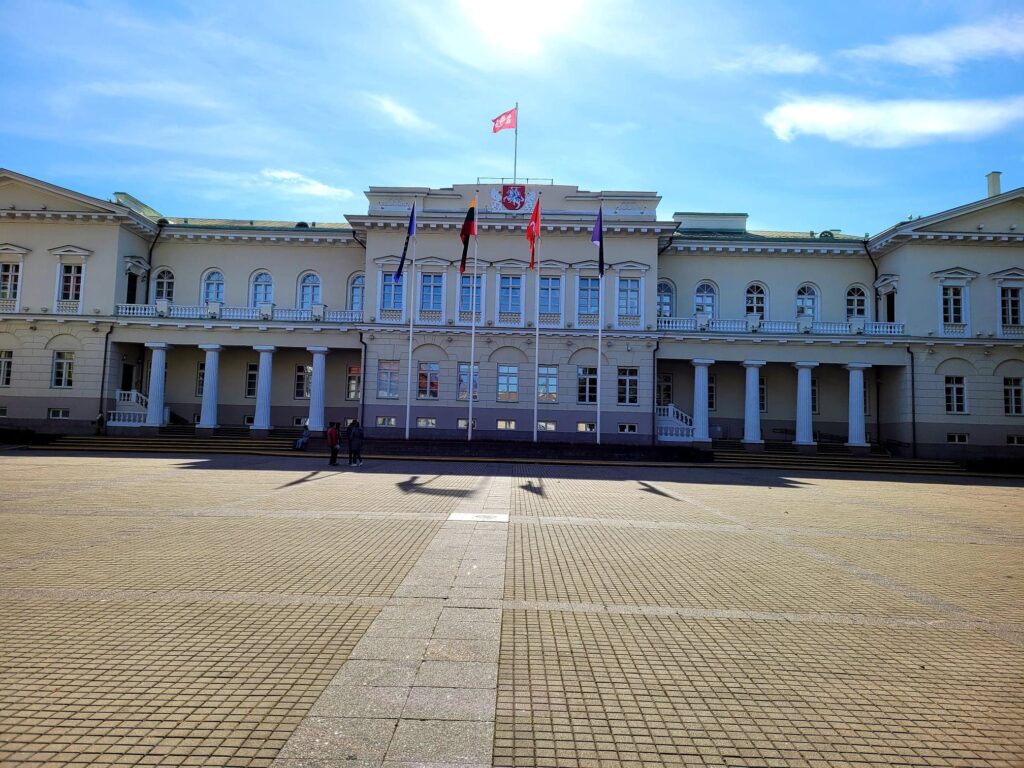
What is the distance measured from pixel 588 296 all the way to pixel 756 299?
11.4m

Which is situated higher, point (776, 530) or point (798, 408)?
point (798, 408)

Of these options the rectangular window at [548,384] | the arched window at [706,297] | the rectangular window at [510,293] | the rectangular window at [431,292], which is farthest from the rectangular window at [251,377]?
the arched window at [706,297]

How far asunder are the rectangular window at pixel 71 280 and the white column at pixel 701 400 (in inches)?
1444

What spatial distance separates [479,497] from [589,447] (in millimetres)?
14872

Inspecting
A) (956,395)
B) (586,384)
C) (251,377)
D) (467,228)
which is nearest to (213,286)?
(251,377)

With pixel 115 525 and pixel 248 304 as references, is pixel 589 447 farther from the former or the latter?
pixel 248 304

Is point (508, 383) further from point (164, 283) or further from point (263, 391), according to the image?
point (164, 283)

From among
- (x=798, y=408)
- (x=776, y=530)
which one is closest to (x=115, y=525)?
(x=776, y=530)

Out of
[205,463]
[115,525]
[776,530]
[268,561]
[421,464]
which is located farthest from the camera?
[421,464]

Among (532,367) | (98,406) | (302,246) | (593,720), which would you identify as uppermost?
(302,246)

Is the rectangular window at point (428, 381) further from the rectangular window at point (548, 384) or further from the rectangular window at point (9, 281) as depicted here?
the rectangular window at point (9, 281)

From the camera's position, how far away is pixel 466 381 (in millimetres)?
35531

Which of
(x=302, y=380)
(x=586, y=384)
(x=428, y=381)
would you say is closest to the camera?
(x=586, y=384)

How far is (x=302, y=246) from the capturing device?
39.2m
